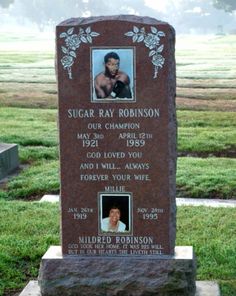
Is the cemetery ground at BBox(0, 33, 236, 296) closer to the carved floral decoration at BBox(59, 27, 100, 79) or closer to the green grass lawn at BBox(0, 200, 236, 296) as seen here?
the green grass lawn at BBox(0, 200, 236, 296)

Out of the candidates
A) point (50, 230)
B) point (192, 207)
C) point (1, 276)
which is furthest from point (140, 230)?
point (192, 207)

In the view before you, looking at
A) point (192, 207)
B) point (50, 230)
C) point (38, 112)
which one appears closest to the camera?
point (50, 230)

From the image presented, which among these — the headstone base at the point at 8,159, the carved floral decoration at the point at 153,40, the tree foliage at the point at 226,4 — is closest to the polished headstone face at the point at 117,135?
the carved floral decoration at the point at 153,40

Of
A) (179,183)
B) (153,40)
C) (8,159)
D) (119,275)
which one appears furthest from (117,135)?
(8,159)

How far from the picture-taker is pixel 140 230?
551 centimetres

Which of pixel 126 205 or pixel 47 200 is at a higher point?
pixel 126 205

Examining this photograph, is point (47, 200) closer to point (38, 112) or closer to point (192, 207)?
point (192, 207)

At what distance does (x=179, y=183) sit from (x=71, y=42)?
4.65 m

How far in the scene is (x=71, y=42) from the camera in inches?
212

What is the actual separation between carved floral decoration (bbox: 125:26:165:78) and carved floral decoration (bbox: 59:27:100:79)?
0.83 ft

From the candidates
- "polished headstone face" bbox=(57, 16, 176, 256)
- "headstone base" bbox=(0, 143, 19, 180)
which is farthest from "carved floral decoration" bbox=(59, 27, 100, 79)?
"headstone base" bbox=(0, 143, 19, 180)

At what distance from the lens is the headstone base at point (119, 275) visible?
17.9ft

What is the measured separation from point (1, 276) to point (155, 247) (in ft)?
4.61

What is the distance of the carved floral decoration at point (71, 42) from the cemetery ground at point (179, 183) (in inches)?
70.3
